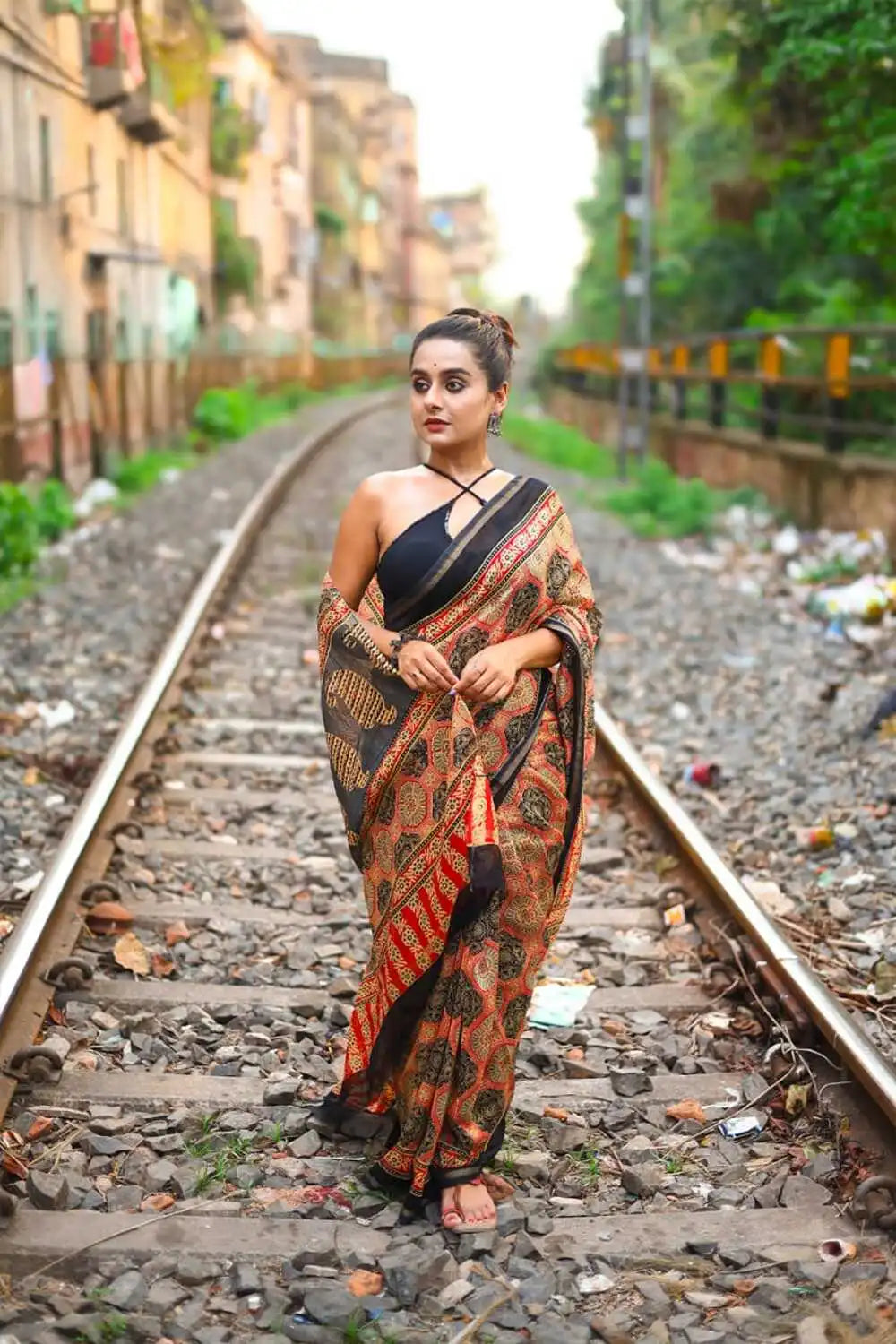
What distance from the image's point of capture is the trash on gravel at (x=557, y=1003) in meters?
4.50

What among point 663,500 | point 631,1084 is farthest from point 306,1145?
point 663,500

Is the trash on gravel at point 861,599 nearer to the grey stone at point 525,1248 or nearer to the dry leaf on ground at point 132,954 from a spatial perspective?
the dry leaf on ground at point 132,954

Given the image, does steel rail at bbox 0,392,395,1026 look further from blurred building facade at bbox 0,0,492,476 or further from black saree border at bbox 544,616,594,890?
blurred building facade at bbox 0,0,492,476

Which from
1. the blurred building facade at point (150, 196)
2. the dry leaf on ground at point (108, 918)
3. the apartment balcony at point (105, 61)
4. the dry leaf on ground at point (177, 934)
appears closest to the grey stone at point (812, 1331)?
the dry leaf on ground at point (177, 934)

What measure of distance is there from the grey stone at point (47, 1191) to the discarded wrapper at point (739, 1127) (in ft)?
5.05

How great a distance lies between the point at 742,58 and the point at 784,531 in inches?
170

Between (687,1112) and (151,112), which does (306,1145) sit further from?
(151,112)

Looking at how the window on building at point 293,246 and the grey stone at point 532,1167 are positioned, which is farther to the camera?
the window on building at point 293,246

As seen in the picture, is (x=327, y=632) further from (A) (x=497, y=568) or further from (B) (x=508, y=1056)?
(B) (x=508, y=1056)

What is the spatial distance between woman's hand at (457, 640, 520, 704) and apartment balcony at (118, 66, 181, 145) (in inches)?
678

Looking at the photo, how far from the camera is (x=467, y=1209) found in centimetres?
339

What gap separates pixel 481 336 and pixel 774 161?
13.4 metres

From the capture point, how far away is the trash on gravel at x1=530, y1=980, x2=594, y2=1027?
4.50 m

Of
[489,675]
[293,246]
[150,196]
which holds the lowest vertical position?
→ [489,675]
